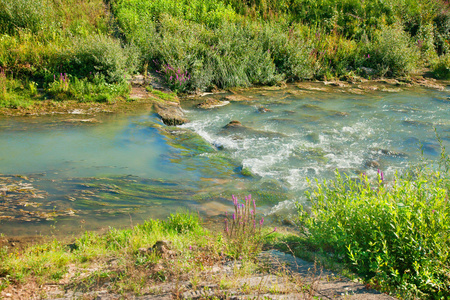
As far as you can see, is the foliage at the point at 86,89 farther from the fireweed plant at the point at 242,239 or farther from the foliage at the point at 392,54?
the foliage at the point at 392,54

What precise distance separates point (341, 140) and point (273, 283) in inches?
269

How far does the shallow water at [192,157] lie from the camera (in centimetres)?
552

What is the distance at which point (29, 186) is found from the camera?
19.3ft

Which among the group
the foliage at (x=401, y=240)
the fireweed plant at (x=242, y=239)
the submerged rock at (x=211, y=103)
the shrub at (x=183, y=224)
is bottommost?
the submerged rock at (x=211, y=103)

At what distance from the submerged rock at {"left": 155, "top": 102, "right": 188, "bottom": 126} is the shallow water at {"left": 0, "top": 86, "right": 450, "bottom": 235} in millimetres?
384

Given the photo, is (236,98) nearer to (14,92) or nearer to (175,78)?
(175,78)

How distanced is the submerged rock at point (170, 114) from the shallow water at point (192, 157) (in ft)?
1.26

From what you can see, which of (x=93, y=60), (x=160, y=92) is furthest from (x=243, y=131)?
(x=93, y=60)

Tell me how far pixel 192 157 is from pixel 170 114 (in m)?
3.25

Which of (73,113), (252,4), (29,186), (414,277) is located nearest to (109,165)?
(29,186)

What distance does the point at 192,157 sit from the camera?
7.86 meters

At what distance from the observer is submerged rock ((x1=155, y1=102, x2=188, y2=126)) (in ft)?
34.0

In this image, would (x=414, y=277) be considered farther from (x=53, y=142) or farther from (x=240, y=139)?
(x=53, y=142)

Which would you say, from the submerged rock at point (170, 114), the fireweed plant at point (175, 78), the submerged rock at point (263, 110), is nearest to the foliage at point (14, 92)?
the submerged rock at point (170, 114)
